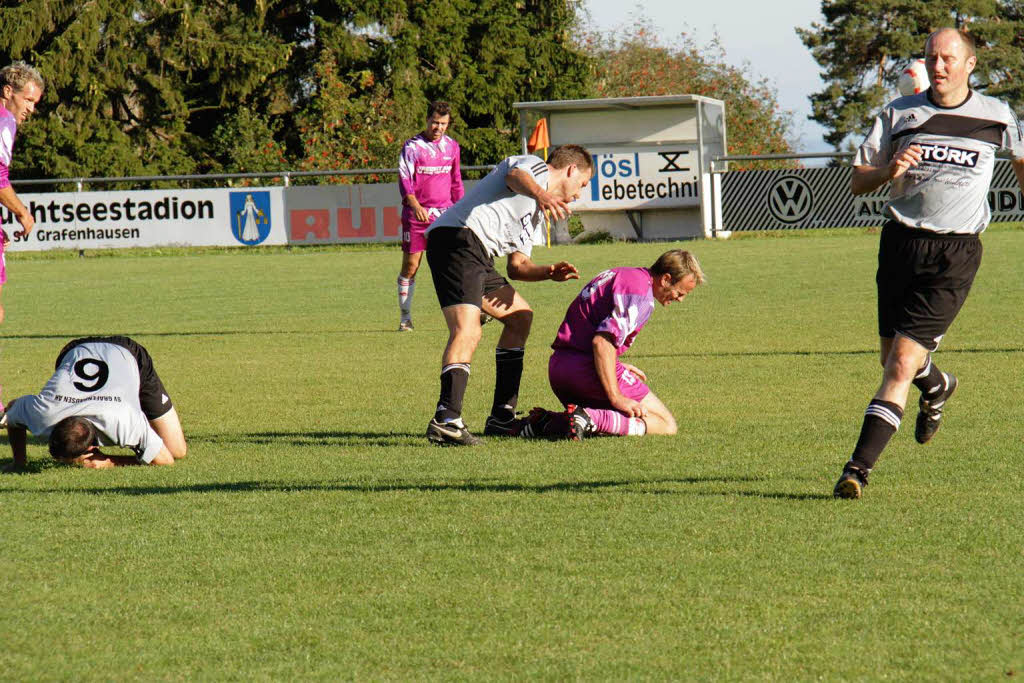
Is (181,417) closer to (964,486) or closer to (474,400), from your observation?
(474,400)

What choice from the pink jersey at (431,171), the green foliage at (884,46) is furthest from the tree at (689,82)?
the pink jersey at (431,171)

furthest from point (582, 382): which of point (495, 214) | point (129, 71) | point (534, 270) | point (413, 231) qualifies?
point (129, 71)

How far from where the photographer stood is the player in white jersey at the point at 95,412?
22.4 ft

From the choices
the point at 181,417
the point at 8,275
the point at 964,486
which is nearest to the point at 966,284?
the point at 964,486

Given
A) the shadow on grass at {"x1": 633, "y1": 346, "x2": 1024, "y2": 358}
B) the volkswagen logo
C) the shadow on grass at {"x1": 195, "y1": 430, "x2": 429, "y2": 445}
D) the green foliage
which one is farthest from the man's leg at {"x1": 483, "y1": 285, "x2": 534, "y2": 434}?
the green foliage

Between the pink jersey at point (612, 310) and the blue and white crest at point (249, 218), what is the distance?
2119 cm

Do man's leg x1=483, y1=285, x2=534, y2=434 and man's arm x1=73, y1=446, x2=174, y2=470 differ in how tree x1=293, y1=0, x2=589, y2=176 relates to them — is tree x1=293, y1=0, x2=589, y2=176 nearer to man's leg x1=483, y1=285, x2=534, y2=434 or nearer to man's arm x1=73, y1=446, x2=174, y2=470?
man's leg x1=483, y1=285, x2=534, y2=434

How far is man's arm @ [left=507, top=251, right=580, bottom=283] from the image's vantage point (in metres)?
7.69

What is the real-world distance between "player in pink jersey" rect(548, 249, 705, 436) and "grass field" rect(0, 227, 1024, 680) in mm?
206

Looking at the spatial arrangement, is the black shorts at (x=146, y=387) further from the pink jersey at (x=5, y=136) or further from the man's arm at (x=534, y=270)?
the man's arm at (x=534, y=270)

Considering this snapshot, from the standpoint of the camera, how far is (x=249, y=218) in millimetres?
28250

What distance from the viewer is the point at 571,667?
387 cm

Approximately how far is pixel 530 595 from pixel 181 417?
188 inches

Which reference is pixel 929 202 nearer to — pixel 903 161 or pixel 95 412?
pixel 903 161
